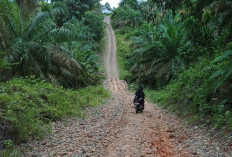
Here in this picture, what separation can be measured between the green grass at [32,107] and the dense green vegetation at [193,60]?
4375mm

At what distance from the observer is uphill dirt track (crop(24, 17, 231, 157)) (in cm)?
562

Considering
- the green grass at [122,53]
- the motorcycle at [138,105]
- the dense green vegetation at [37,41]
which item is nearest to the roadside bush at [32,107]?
the dense green vegetation at [37,41]

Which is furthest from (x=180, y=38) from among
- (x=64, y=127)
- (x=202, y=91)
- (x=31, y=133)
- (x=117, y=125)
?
(x=31, y=133)

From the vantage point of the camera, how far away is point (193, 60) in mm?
15164

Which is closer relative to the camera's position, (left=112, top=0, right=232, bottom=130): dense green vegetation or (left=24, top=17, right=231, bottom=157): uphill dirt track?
(left=24, top=17, right=231, bottom=157): uphill dirt track

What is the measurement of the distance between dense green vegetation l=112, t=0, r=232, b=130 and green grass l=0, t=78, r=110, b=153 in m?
4.37

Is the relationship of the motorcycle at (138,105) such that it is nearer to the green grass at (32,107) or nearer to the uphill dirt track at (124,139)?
the uphill dirt track at (124,139)

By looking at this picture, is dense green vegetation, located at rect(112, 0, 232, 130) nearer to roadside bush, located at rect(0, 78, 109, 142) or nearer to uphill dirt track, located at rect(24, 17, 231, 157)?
uphill dirt track, located at rect(24, 17, 231, 157)

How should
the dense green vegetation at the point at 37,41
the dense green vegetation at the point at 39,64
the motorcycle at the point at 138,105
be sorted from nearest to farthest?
the dense green vegetation at the point at 39,64
the motorcycle at the point at 138,105
the dense green vegetation at the point at 37,41

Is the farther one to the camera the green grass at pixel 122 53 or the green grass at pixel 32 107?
the green grass at pixel 122 53

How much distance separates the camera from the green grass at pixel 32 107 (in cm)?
597

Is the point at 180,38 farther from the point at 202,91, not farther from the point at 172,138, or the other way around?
the point at 172,138

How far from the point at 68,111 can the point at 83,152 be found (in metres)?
3.98

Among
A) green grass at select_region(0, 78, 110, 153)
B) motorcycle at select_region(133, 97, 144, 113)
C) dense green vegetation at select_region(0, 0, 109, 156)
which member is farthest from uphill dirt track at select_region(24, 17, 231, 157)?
motorcycle at select_region(133, 97, 144, 113)
